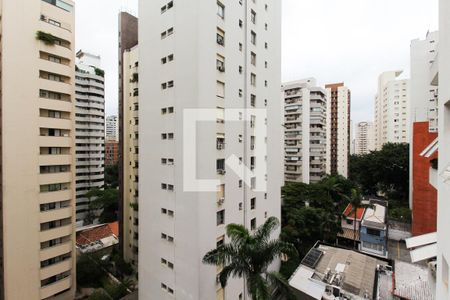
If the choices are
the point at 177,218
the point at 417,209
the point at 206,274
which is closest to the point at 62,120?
the point at 177,218

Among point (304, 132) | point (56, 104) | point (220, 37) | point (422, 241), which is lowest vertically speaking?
point (422, 241)

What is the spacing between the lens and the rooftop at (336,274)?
1455 centimetres

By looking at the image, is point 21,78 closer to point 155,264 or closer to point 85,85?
point 155,264

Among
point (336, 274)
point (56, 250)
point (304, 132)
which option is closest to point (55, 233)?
point (56, 250)

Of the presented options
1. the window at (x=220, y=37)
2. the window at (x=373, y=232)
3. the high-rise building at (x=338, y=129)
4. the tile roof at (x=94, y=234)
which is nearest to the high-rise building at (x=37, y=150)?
the tile roof at (x=94, y=234)

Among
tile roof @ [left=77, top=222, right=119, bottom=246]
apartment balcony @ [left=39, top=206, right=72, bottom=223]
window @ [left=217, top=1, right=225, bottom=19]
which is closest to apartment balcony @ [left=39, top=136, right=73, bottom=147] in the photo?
apartment balcony @ [left=39, top=206, right=72, bottom=223]

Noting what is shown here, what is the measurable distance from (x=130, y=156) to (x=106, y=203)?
14841mm

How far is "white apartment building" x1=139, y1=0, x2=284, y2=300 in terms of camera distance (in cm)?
1259

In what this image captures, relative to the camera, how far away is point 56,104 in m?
16.7

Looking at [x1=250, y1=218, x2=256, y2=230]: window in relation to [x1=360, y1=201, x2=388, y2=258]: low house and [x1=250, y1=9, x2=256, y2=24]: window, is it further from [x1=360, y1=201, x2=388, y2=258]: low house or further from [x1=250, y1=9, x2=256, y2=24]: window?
[x1=250, y1=9, x2=256, y2=24]: window

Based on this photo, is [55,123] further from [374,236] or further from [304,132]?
[304,132]

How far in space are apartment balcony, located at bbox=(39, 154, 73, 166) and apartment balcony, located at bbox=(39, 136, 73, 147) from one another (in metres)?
0.87

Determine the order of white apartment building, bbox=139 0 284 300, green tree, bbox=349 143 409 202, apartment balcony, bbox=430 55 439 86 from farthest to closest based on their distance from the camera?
1. green tree, bbox=349 143 409 202
2. white apartment building, bbox=139 0 284 300
3. apartment balcony, bbox=430 55 439 86

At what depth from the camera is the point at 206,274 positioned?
12641mm
